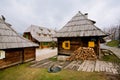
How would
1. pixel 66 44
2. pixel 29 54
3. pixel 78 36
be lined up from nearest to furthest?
pixel 78 36, pixel 29 54, pixel 66 44

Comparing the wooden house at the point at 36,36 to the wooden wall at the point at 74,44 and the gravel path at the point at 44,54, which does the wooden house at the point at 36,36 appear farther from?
the wooden wall at the point at 74,44

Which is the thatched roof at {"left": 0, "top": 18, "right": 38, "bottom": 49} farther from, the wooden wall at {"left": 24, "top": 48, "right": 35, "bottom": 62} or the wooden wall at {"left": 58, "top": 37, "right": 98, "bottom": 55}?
the wooden wall at {"left": 58, "top": 37, "right": 98, "bottom": 55}

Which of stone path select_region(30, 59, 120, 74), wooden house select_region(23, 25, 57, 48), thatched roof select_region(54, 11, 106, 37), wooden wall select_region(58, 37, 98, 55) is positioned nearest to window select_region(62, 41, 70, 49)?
wooden wall select_region(58, 37, 98, 55)

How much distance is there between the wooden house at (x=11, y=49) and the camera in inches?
377

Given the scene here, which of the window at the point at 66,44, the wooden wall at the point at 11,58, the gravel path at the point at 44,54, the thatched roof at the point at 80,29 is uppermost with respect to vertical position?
the thatched roof at the point at 80,29

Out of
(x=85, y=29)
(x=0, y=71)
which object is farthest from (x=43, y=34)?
(x=0, y=71)

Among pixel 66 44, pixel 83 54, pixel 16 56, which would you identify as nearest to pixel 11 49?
pixel 16 56

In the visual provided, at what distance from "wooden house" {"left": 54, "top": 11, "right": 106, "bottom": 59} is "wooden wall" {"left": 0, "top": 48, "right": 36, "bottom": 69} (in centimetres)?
409

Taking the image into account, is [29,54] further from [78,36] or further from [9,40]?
[78,36]

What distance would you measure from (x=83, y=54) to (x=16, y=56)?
726cm

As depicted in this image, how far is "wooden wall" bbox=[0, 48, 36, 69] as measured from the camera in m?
9.79

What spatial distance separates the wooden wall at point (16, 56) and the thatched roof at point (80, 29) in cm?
433

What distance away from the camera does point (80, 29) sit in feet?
44.3

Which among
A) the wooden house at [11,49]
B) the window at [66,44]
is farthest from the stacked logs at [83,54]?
the wooden house at [11,49]
